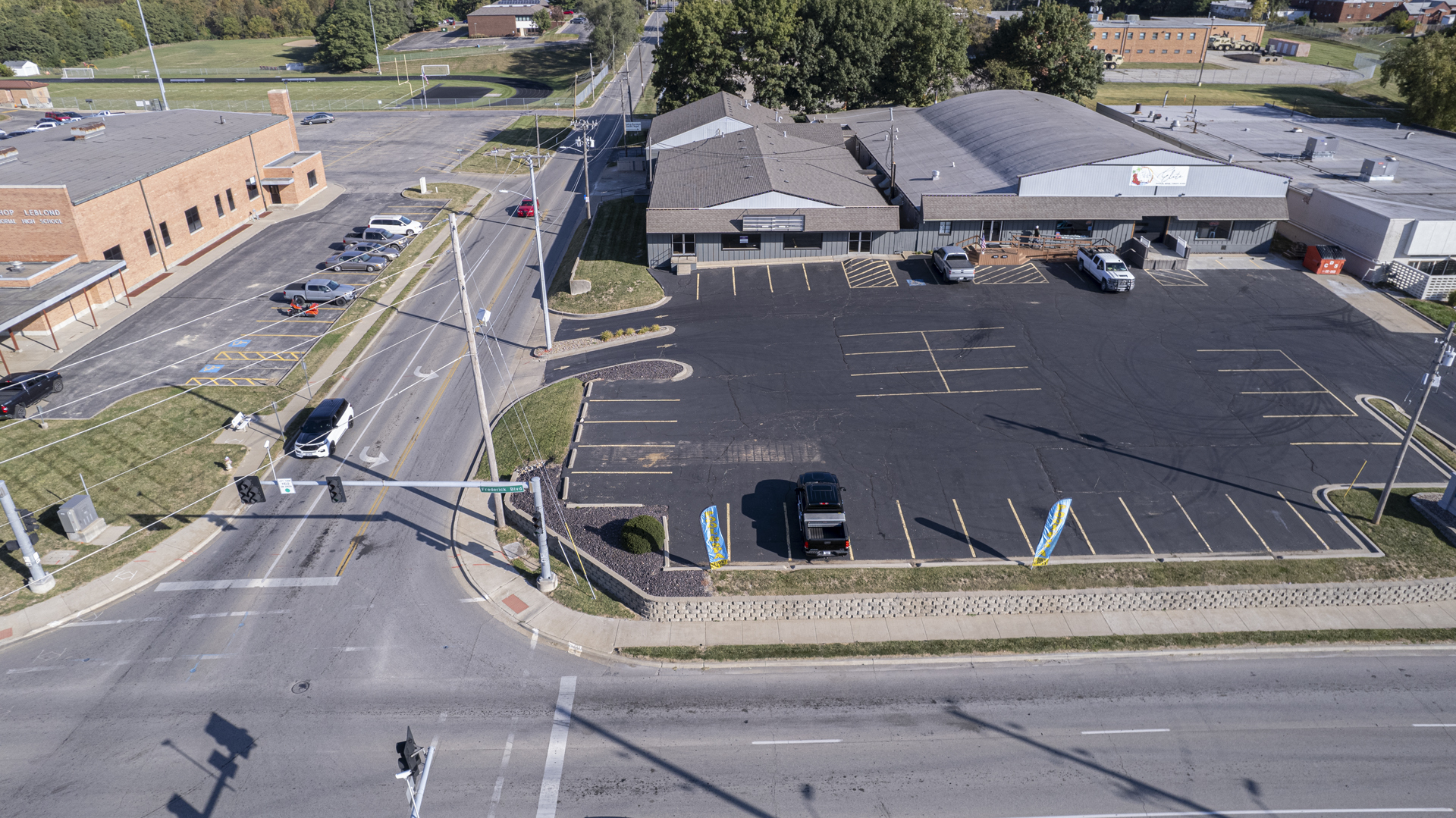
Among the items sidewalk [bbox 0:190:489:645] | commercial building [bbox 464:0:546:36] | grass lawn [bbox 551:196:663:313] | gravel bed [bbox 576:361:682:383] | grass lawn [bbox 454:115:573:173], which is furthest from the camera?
commercial building [bbox 464:0:546:36]

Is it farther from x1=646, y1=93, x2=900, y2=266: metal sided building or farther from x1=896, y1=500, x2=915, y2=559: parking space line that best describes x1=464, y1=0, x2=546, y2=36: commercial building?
x1=896, y1=500, x2=915, y2=559: parking space line

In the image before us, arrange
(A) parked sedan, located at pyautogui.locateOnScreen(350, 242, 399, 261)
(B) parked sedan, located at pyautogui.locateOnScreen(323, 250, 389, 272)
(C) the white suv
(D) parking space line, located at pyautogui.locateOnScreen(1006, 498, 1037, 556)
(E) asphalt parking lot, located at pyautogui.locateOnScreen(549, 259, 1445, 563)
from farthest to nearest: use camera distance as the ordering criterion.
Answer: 1. (C) the white suv
2. (A) parked sedan, located at pyautogui.locateOnScreen(350, 242, 399, 261)
3. (B) parked sedan, located at pyautogui.locateOnScreen(323, 250, 389, 272)
4. (E) asphalt parking lot, located at pyautogui.locateOnScreen(549, 259, 1445, 563)
5. (D) parking space line, located at pyautogui.locateOnScreen(1006, 498, 1037, 556)

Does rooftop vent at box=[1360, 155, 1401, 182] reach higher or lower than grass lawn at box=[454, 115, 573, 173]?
higher

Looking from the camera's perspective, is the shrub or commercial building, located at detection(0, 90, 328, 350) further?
commercial building, located at detection(0, 90, 328, 350)

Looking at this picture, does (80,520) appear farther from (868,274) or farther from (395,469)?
(868,274)

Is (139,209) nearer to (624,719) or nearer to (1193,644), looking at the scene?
(624,719)

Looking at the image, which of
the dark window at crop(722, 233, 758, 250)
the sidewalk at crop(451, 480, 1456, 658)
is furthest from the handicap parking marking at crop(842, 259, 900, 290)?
the sidewalk at crop(451, 480, 1456, 658)

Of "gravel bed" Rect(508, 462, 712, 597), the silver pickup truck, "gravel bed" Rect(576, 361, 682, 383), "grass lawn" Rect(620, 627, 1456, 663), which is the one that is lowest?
"grass lawn" Rect(620, 627, 1456, 663)

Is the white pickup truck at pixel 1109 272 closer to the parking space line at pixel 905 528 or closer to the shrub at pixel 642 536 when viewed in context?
the parking space line at pixel 905 528
